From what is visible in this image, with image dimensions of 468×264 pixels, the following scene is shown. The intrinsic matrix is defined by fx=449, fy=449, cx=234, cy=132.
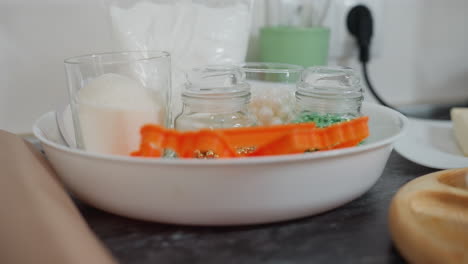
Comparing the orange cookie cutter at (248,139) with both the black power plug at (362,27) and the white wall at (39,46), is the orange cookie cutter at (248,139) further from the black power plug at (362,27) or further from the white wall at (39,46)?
the black power plug at (362,27)

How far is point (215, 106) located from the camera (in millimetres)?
353

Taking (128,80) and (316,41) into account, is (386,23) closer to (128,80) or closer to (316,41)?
(316,41)

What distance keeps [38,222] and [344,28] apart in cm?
60

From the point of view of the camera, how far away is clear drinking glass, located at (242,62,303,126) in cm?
41

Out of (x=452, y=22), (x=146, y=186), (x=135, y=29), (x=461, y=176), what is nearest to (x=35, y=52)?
(x=135, y=29)

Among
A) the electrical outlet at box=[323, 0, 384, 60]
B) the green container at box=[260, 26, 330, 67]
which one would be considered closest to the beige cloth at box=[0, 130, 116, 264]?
the green container at box=[260, 26, 330, 67]

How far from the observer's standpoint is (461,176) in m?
0.33

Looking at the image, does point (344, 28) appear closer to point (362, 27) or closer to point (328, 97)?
point (362, 27)

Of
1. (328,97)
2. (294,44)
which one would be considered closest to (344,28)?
(294,44)

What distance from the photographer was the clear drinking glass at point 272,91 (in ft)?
1.34

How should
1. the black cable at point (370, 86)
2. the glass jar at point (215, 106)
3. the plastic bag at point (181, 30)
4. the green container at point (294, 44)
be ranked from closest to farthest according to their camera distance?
the glass jar at point (215, 106), the plastic bag at point (181, 30), the green container at point (294, 44), the black cable at point (370, 86)

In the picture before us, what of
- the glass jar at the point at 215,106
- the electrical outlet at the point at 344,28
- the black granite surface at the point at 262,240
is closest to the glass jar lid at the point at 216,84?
the glass jar at the point at 215,106

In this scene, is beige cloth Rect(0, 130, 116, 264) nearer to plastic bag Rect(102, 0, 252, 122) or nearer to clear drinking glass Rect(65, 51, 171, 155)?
clear drinking glass Rect(65, 51, 171, 155)

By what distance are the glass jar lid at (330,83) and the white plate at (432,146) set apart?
0.11 m
